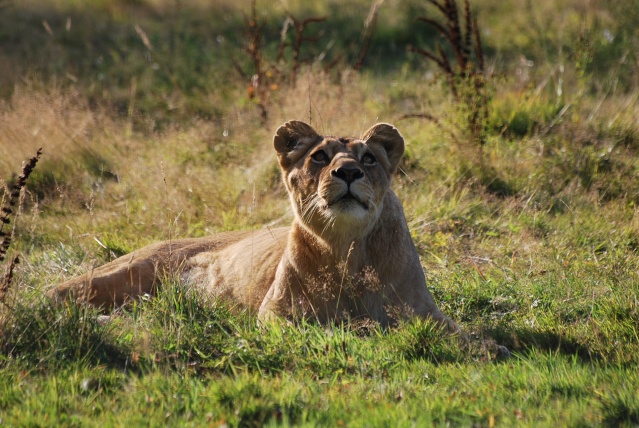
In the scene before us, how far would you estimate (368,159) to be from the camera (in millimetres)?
6332

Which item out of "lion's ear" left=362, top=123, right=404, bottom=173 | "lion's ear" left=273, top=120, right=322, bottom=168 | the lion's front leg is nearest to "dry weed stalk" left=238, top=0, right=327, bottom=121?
the lion's front leg

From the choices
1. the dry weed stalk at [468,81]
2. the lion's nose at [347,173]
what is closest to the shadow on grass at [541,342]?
the lion's nose at [347,173]

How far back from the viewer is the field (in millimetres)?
4688

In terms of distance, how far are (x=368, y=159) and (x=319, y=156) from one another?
34 centimetres

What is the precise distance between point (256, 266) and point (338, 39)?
8850mm

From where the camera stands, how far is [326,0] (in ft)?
56.5

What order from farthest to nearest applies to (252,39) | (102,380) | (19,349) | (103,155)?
(252,39) < (103,155) < (19,349) < (102,380)

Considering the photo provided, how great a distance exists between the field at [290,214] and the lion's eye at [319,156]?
994 millimetres

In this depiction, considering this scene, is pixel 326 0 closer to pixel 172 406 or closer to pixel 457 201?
pixel 457 201

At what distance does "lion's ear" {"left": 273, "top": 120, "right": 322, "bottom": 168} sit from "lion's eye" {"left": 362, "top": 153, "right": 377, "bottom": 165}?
467 millimetres

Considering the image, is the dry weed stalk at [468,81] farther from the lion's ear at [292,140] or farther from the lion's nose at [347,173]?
the lion's nose at [347,173]

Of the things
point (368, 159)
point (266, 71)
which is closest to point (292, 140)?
point (368, 159)

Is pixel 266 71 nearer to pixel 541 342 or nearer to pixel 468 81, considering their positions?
pixel 468 81

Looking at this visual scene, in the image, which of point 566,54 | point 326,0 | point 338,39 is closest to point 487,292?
point 566,54
